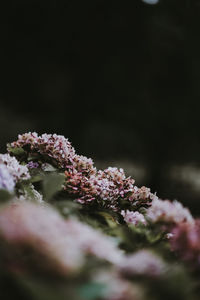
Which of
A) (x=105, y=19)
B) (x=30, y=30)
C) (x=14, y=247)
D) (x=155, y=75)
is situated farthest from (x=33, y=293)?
(x=155, y=75)

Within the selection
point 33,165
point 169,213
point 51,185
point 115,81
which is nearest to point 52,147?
point 33,165

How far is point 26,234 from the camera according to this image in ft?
1.35

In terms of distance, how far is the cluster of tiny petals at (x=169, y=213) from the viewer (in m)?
0.63

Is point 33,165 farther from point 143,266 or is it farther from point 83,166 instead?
point 143,266

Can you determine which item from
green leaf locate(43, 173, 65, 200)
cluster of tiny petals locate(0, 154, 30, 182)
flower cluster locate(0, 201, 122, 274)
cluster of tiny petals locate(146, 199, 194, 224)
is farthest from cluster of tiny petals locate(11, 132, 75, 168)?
flower cluster locate(0, 201, 122, 274)

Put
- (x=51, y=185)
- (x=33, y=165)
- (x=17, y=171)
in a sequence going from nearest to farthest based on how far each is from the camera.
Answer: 1. (x=51, y=185)
2. (x=17, y=171)
3. (x=33, y=165)

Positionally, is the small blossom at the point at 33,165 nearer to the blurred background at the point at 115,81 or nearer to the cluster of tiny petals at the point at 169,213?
the cluster of tiny petals at the point at 169,213

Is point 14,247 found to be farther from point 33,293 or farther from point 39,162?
point 39,162

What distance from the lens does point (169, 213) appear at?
0.63 meters

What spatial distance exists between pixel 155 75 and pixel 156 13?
0.51m

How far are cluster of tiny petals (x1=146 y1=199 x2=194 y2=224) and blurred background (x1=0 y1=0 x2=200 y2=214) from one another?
2166 millimetres

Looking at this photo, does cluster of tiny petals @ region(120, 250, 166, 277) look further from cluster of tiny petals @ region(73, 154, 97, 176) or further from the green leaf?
cluster of tiny petals @ region(73, 154, 97, 176)

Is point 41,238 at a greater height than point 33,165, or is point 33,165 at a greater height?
point 33,165

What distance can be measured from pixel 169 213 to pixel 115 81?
8.94ft
